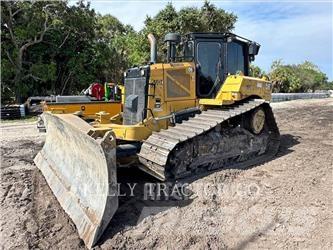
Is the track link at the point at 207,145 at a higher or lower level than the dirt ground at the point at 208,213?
higher

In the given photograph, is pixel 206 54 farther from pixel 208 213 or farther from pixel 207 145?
pixel 208 213

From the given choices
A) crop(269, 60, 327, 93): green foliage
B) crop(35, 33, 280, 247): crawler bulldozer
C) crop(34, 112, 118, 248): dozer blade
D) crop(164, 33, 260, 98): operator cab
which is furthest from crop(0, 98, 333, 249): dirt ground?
crop(269, 60, 327, 93): green foliage

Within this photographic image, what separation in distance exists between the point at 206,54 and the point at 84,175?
3.57m

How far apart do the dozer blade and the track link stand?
1033mm

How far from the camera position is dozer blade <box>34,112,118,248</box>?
446 cm

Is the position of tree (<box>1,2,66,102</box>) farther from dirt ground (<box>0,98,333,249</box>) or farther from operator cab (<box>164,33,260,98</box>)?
operator cab (<box>164,33,260,98</box>)

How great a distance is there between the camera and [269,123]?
807cm

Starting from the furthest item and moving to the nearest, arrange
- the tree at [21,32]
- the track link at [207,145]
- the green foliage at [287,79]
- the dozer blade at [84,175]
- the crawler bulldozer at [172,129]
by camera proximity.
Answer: the green foliage at [287,79] → the tree at [21,32] → the track link at [207,145] → the crawler bulldozer at [172,129] → the dozer blade at [84,175]

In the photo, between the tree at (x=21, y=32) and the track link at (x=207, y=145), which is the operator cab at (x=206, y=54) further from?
the tree at (x=21, y=32)

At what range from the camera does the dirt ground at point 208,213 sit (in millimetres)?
4234

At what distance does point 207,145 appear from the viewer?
6363 millimetres

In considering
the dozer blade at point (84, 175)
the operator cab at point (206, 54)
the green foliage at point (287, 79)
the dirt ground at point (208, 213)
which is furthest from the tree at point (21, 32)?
the green foliage at point (287, 79)

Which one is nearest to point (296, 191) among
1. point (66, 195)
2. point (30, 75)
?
point (66, 195)

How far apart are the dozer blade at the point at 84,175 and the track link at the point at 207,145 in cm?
103
